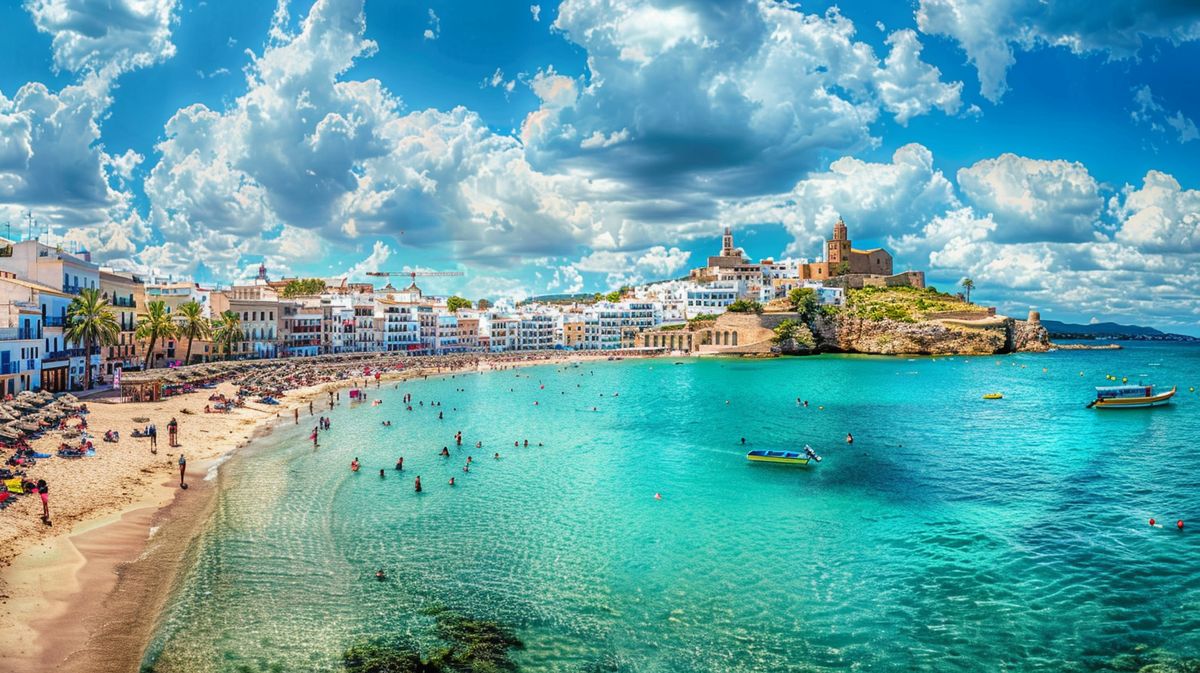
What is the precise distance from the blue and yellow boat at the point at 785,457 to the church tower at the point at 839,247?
459ft

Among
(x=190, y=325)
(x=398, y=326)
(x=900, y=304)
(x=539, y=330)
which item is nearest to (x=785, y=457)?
(x=190, y=325)

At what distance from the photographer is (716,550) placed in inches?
1027

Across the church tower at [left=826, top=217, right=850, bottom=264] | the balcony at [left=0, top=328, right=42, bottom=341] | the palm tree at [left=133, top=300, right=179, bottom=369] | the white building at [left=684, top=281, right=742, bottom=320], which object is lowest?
the balcony at [left=0, top=328, right=42, bottom=341]

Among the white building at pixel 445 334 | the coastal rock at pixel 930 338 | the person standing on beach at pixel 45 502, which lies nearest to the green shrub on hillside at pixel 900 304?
the coastal rock at pixel 930 338

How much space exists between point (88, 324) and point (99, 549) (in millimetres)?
38033

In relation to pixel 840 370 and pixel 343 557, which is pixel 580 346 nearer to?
pixel 840 370

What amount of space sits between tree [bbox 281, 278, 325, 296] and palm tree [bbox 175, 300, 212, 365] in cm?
6942

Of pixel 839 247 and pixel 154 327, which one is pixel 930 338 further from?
pixel 154 327

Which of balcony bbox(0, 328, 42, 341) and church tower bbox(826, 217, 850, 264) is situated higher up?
church tower bbox(826, 217, 850, 264)

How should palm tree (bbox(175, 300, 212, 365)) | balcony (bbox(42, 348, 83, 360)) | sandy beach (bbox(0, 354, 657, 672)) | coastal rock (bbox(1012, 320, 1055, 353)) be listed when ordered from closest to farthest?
sandy beach (bbox(0, 354, 657, 672)), balcony (bbox(42, 348, 83, 360)), palm tree (bbox(175, 300, 212, 365)), coastal rock (bbox(1012, 320, 1055, 353))

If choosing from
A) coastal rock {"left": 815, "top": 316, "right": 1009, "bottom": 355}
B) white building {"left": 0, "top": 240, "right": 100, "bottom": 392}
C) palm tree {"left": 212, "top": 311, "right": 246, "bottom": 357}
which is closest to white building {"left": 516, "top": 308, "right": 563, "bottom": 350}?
coastal rock {"left": 815, "top": 316, "right": 1009, "bottom": 355}

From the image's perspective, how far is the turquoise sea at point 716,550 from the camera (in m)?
18.8

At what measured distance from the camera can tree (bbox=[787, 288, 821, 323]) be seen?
13688cm

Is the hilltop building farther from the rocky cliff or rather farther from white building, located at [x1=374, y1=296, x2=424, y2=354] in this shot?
white building, located at [x1=374, y1=296, x2=424, y2=354]
